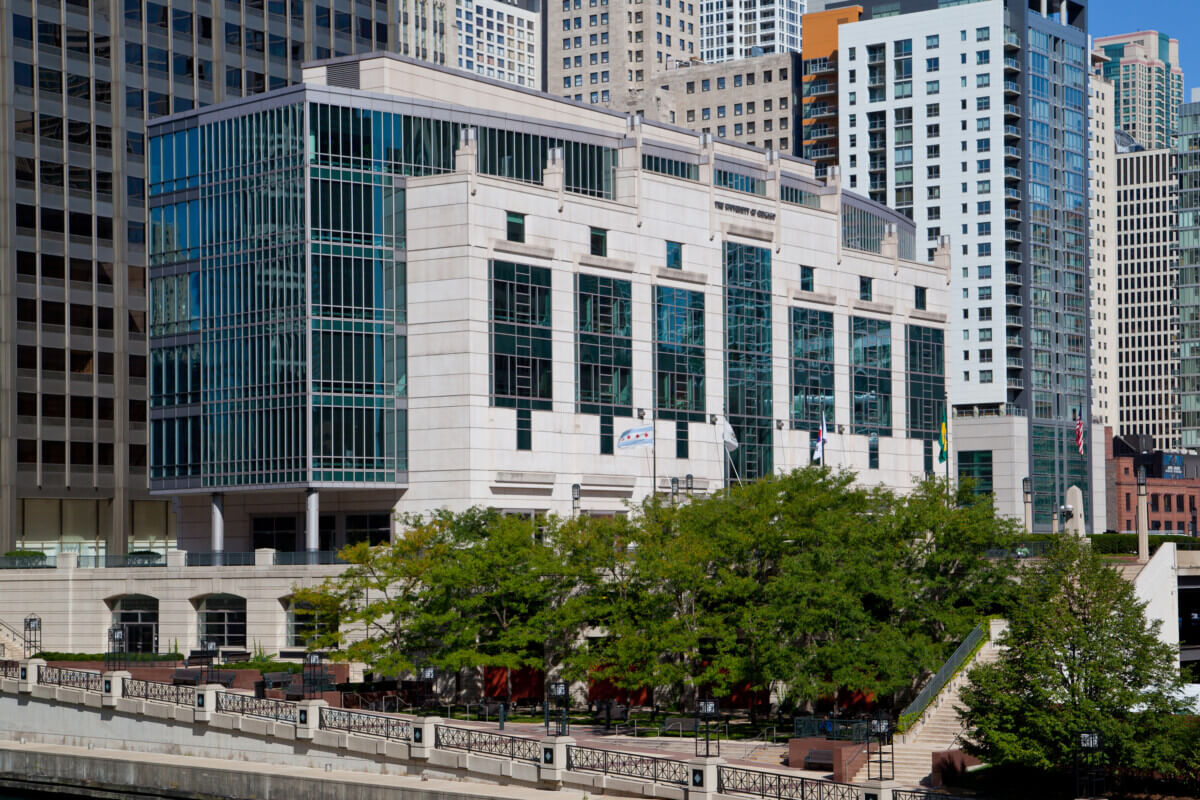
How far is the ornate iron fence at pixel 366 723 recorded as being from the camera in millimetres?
59344

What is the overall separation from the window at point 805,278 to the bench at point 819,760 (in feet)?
195

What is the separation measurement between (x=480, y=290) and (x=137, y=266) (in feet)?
143

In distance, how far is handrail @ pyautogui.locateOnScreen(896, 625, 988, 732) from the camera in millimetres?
60688

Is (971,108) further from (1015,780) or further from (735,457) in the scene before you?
(1015,780)

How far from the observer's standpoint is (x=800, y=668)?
63.7m

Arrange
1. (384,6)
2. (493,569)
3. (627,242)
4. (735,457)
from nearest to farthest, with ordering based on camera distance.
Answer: (493,569) < (627,242) < (735,457) < (384,6)

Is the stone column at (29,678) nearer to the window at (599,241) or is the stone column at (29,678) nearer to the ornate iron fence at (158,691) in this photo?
the ornate iron fence at (158,691)

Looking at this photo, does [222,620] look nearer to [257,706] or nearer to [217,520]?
[217,520]

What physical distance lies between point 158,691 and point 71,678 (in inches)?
196

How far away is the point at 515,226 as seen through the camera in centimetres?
9412

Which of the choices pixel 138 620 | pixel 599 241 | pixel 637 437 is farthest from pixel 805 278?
pixel 138 620

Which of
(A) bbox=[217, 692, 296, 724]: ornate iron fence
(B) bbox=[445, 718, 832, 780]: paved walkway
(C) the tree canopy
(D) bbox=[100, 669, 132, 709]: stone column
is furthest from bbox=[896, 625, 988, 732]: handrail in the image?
(D) bbox=[100, 669, 132, 709]: stone column

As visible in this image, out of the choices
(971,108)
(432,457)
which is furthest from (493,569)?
(971,108)

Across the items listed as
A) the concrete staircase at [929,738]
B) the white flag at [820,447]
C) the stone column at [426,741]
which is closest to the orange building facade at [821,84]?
the white flag at [820,447]
